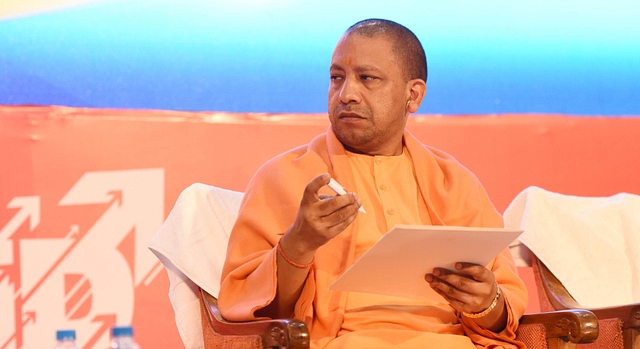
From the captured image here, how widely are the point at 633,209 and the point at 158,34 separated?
2127mm

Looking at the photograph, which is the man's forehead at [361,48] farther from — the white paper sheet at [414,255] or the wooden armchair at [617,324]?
the wooden armchair at [617,324]

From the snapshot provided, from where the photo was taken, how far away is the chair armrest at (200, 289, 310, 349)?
196 cm

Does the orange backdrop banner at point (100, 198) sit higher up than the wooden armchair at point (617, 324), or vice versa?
the orange backdrop banner at point (100, 198)

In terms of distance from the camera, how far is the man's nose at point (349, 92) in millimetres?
2441

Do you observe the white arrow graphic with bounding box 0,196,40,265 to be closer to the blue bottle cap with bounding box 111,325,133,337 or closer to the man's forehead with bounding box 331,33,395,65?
the man's forehead with bounding box 331,33,395,65

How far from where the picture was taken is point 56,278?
3.35 meters

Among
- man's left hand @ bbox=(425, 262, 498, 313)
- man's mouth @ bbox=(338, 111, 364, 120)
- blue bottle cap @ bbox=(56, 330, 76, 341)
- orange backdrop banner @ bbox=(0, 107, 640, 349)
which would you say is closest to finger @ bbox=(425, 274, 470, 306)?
man's left hand @ bbox=(425, 262, 498, 313)

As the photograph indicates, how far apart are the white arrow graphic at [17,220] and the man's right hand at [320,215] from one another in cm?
161

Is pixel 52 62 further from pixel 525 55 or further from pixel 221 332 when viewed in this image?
pixel 525 55

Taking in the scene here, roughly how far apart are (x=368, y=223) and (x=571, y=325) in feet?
2.06

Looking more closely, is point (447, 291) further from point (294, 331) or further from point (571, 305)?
point (571, 305)

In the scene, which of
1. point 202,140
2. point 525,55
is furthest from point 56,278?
point 525,55

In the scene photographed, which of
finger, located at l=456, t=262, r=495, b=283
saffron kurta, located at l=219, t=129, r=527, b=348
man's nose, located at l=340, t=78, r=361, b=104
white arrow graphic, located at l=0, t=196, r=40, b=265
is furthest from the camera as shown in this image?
white arrow graphic, located at l=0, t=196, r=40, b=265

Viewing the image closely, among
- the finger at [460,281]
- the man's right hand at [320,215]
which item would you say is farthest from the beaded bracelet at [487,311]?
the man's right hand at [320,215]
